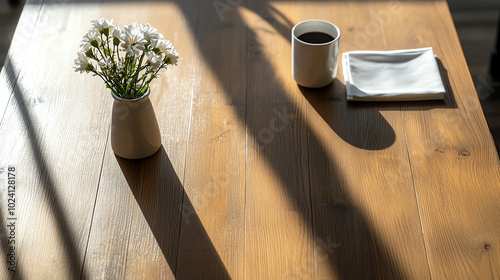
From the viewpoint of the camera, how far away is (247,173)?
3.82 feet

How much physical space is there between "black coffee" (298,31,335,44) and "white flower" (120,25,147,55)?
0.45m

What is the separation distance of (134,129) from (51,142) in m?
0.24

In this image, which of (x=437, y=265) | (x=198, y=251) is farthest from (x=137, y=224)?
(x=437, y=265)

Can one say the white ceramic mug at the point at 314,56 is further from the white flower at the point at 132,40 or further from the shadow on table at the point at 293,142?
the white flower at the point at 132,40

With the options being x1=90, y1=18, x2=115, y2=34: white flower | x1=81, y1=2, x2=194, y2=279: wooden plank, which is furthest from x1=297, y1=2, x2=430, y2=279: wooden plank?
x1=90, y1=18, x2=115, y2=34: white flower

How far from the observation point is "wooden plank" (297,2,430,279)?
1.01 meters

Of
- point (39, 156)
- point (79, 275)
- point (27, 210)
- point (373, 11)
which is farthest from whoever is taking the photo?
point (373, 11)

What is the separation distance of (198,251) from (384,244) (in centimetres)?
36

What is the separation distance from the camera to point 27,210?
1.10 metres

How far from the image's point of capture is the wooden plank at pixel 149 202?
1.01m

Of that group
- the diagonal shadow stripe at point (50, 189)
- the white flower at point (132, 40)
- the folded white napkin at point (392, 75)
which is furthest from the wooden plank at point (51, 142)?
the folded white napkin at point (392, 75)

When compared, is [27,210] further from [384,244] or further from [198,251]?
[384,244]

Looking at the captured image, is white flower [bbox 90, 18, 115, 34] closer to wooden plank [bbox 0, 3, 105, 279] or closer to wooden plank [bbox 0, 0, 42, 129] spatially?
wooden plank [bbox 0, 3, 105, 279]

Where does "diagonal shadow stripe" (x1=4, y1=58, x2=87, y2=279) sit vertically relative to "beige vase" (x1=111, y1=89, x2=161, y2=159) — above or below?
below
